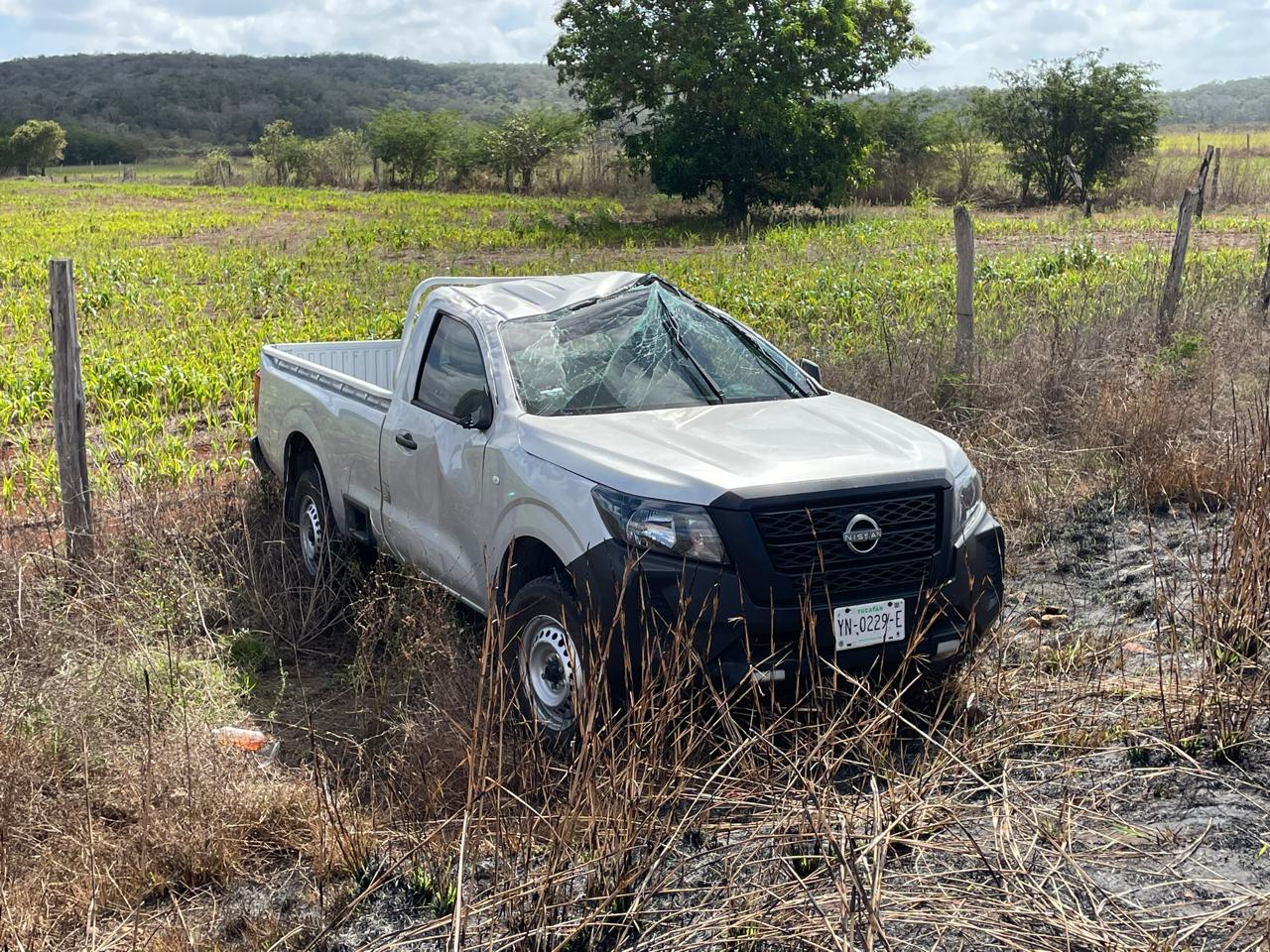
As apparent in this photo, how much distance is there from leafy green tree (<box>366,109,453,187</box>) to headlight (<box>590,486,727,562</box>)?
5651 cm

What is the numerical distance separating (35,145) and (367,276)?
78856mm

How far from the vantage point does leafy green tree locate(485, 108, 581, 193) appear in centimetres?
5375

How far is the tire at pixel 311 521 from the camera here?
7125 millimetres

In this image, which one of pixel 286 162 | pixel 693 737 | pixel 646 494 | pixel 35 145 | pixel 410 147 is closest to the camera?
pixel 693 737

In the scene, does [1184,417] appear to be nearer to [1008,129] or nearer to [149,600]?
[149,600]

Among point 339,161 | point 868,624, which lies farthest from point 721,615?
point 339,161

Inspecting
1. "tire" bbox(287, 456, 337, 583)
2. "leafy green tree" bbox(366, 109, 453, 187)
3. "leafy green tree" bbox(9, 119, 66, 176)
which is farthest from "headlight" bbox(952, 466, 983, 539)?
"leafy green tree" bbox(9, 119, 66, 176)

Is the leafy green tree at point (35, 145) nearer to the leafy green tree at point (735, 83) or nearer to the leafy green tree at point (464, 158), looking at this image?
the leafy green tree at point (464, 158)

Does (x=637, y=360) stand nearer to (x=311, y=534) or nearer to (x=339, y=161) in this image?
(x=311, y=534)

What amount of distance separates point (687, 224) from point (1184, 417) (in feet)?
90.6

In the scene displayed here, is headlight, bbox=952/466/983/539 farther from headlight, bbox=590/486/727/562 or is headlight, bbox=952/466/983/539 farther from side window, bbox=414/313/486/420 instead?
side window, bbox=414/313/486/420

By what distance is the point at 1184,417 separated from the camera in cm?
816

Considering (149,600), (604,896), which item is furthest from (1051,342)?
(604,896)

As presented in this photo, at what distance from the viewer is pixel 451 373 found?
6078 mm
